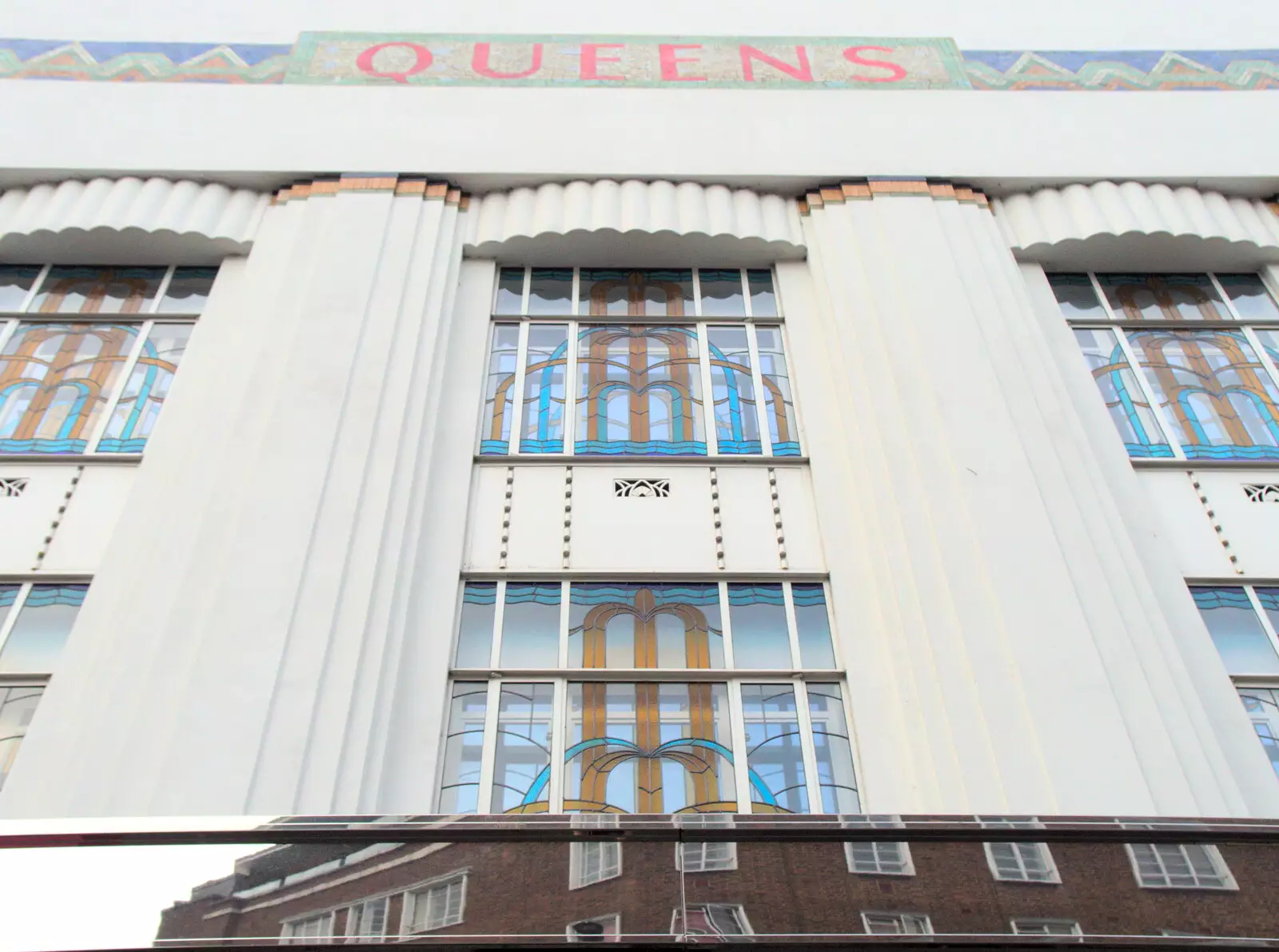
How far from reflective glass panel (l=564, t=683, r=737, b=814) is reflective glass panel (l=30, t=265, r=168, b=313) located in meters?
5.14

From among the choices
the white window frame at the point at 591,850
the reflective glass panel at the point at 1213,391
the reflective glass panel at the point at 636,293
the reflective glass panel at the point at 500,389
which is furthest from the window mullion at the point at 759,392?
the white window frame at the point at 591,850

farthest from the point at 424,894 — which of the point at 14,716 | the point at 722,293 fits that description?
the point at 722,293

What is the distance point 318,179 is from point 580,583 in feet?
15.0

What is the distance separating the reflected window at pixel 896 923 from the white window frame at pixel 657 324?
4.31 m

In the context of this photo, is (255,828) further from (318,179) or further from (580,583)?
(318,179)

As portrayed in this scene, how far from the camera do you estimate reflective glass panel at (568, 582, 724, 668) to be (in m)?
6.43

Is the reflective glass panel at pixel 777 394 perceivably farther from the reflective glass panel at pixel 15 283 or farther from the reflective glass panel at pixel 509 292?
the reflective glass panel at pixel 15 283

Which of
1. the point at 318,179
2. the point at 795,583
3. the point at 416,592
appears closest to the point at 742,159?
the point at 318,179

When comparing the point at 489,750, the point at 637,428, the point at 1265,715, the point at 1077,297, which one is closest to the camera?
the point at 489,750

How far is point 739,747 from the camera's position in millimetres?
5973

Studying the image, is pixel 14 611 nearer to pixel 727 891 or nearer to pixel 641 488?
pixel 641 488

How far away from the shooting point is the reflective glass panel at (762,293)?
347 inches

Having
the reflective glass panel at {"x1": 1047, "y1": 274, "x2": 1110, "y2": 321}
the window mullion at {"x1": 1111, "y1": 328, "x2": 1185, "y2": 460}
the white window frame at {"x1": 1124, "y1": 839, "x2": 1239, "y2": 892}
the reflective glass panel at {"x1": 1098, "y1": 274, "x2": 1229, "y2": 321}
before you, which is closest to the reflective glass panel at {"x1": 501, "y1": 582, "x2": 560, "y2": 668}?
the white window frame at {"x1": 1124, "y1": 839, "x2": 1239, "y2": 892}

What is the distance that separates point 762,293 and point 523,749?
4.56 m
